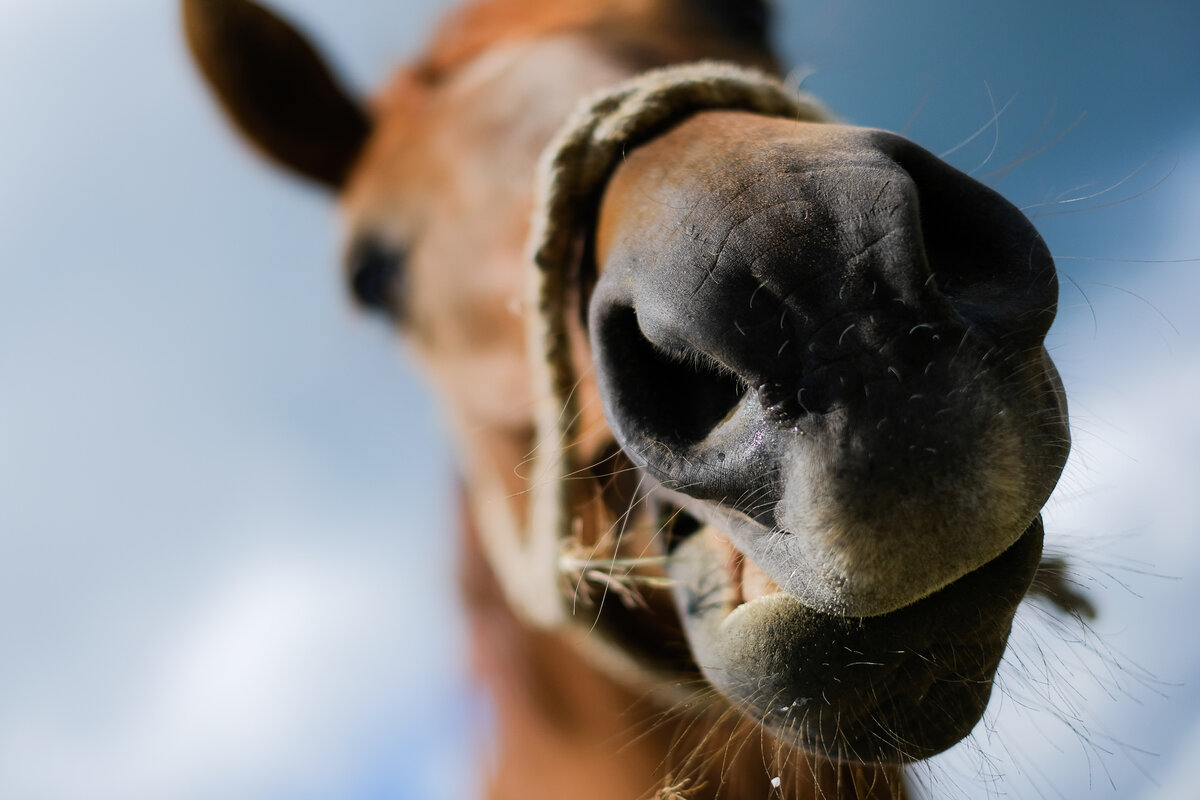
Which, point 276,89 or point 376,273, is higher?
point 276,89

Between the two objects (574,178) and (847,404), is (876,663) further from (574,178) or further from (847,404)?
(574,178)

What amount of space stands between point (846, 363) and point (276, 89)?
71.7 inches

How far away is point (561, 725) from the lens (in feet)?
5.98

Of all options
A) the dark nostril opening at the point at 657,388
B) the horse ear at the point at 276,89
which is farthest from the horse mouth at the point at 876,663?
the horse ear at the point at 276,89

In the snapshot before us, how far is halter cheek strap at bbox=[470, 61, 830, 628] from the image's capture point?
3.27 ft

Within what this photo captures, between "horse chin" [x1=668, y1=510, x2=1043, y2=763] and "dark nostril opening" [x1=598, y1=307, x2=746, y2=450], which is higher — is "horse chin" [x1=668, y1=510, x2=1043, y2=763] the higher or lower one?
the lower one

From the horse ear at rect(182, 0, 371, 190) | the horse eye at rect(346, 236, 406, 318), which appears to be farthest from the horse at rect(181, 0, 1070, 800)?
the horse ear at rect(182, 0, 371, 190)

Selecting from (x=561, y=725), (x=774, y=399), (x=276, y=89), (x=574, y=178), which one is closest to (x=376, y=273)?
(x=276, y=89)

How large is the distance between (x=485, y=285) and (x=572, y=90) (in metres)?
0.38

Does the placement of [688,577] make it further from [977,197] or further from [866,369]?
[977,197]

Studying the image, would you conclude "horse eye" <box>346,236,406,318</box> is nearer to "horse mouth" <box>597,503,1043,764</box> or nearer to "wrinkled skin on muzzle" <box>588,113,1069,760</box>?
"wrinkled skin on muzzle" <box>588,113,1069,760</box>

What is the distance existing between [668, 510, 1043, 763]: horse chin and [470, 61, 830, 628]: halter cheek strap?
0.37m

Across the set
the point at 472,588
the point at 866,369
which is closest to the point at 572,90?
the point at 866,369

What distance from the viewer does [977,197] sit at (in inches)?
29.6
